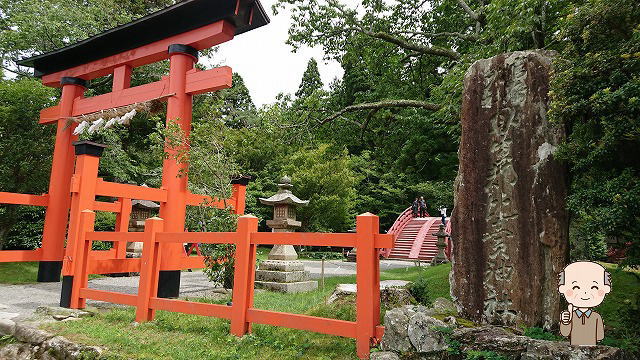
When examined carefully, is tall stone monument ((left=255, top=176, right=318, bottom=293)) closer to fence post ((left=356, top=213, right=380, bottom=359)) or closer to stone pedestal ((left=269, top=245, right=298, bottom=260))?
stone pedestal ((left=269, top=245, right=298, bottom=260))

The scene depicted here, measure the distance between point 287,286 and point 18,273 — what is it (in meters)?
7.35

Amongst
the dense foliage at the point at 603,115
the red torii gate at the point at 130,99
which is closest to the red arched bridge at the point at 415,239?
the red torii gate at the point at 130,99

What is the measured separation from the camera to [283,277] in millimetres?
9047

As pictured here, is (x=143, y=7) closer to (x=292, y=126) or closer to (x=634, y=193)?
(x=292, y=126)

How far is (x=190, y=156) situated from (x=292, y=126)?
3657mm

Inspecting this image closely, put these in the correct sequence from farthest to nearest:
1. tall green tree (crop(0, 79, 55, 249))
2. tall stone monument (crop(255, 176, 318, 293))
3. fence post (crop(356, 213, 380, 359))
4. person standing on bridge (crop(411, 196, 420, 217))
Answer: person standing on bridge (crop(411, 196, 420, 217)), tall green tree (crop(0, 79, 55, 249)), tall stone monument (crop(255, 176, 318, 293)), fence post (crop(356, 213, 380, 359))

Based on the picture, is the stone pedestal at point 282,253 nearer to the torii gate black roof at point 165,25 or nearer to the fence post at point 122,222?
the fence post at point 122,222

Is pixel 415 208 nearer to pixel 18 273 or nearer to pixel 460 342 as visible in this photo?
pixel 18 273

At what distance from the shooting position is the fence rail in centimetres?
370

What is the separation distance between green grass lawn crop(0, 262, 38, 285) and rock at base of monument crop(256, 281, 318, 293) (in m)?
5.81

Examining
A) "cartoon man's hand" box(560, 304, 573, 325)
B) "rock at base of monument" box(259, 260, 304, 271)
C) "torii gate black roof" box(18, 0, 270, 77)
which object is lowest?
"rock at base of monument" box(259, 260, 304, 271)

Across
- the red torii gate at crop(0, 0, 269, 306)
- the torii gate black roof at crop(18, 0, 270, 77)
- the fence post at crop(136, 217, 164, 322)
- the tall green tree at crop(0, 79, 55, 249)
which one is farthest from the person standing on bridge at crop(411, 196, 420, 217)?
the fence post at crop(136, 217, 164, 322)

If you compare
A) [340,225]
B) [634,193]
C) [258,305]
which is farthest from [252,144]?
[634,193]

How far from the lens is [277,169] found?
23812mm
